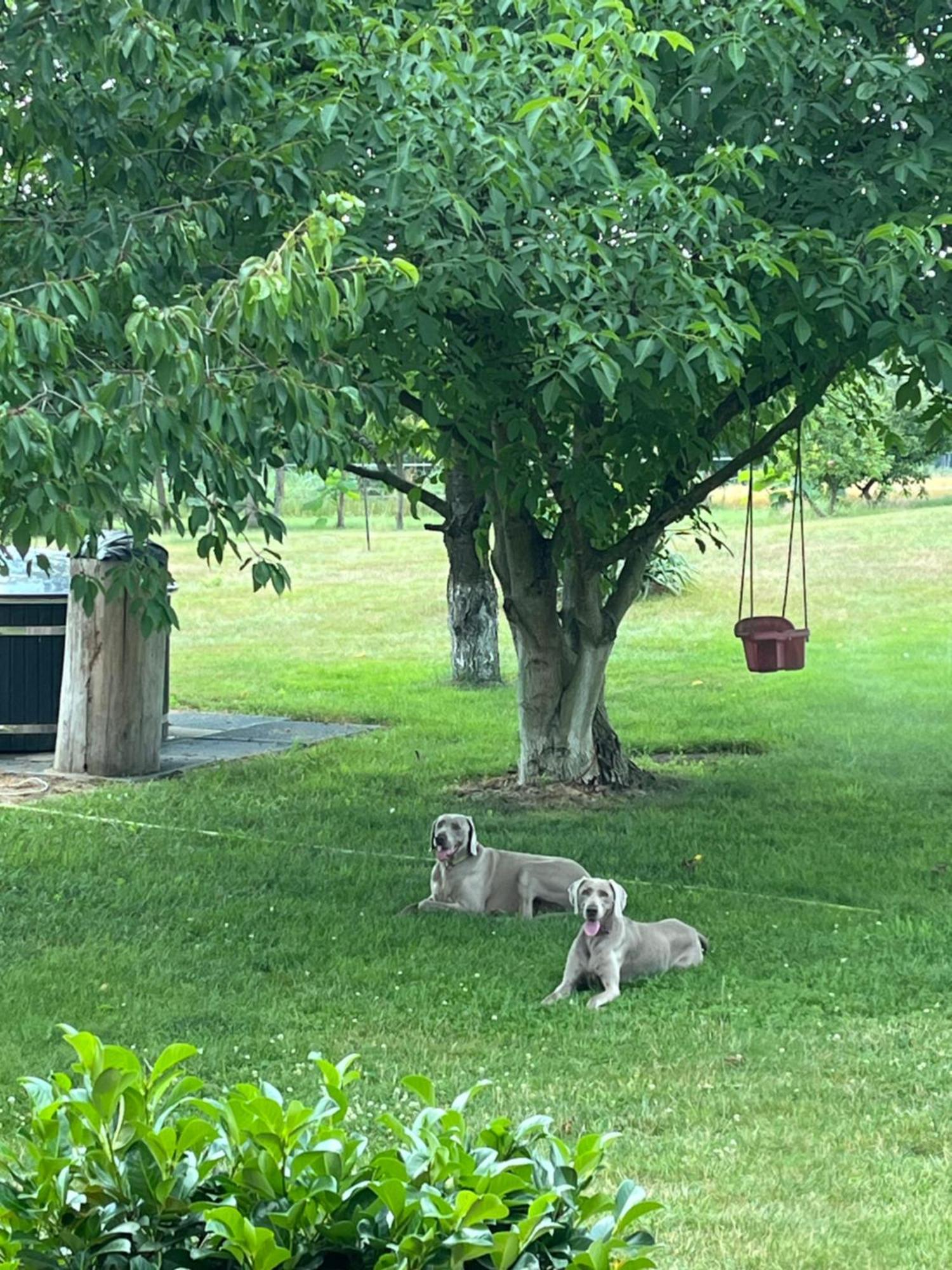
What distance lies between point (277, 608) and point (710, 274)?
1979 centimetres

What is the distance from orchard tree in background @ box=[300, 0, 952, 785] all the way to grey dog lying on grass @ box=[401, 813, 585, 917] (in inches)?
81.6

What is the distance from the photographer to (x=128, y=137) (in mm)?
7219

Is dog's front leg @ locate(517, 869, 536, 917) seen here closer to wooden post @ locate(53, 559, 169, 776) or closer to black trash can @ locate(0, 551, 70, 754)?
wooden post @ locate(53, 559, 169, 776)

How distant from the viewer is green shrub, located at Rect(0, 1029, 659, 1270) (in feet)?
7.93

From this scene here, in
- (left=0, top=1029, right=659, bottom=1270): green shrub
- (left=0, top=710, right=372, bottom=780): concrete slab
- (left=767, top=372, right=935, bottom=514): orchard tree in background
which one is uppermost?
(left=767, top=372, right=935, bottom=514): orchard tree in background

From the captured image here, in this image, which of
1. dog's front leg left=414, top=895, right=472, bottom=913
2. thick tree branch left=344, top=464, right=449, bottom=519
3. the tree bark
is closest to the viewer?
dog's front leg left=414, top=895, right=472, bottom=913

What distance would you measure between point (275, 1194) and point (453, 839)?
5288 millimetres

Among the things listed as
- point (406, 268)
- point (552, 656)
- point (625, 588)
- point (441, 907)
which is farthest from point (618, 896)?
point (625, 588)

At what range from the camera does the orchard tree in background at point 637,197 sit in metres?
6.66

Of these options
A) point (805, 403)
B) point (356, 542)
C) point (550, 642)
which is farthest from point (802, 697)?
point (356, 542)

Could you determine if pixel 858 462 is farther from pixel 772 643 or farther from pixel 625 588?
pixel 772 643

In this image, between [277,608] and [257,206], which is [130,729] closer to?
[257,206]

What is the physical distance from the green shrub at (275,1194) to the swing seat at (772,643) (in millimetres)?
7962

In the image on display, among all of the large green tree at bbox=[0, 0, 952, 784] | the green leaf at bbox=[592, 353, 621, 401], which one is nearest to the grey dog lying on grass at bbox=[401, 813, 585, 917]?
the large green tree at bbox=[0, 0, 952, 784]
